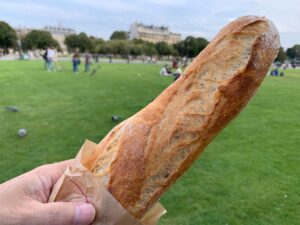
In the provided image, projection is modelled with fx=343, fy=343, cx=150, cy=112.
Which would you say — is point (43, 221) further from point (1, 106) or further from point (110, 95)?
point (110, 95)

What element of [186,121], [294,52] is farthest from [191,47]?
[186,121]

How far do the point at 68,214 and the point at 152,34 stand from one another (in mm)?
129250

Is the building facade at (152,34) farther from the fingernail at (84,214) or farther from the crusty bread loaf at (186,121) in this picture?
the fingernail at (84,214)

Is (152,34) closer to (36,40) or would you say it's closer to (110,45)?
(110,45)

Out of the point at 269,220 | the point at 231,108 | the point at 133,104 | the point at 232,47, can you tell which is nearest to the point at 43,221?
the point at 231,108

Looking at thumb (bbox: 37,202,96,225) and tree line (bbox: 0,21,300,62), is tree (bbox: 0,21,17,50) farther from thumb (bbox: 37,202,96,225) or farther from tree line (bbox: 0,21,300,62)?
thumb (bbox: 37,202,96,225)

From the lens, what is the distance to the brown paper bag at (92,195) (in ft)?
6.30

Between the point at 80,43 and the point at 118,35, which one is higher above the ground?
the point at 118,35

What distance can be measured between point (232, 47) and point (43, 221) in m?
1.50

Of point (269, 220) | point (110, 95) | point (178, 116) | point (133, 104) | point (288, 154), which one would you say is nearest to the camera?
point (178, 116)

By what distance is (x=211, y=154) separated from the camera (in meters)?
7.33

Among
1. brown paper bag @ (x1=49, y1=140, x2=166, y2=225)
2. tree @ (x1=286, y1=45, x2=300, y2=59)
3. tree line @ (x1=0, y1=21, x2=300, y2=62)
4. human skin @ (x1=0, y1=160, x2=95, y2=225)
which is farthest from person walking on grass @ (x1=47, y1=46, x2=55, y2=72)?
tree @ (x1=286, y1=45, x2=300, y2=59)

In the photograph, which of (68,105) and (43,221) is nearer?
(43,221)

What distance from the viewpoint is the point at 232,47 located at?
2.09 m
